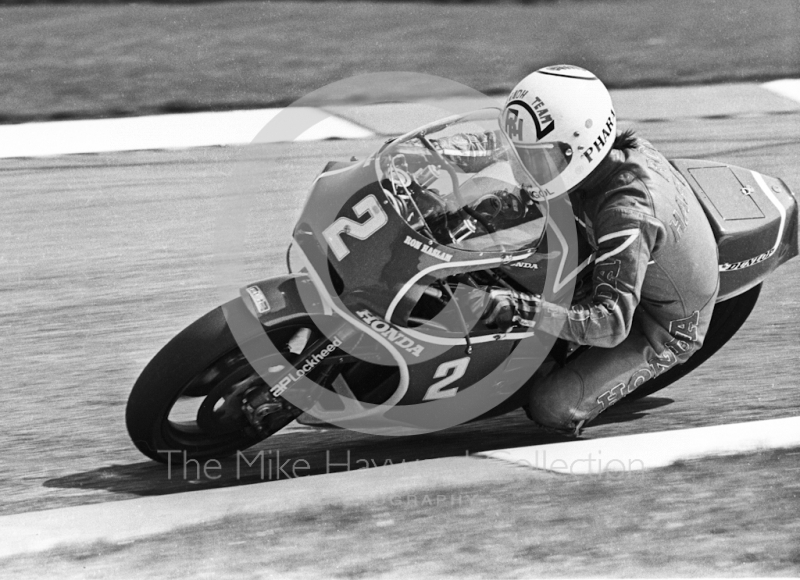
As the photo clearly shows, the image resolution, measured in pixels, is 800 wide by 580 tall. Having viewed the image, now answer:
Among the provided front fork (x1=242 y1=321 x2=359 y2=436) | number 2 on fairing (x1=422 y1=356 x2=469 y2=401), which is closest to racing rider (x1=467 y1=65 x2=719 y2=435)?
number 2 on fairing (x1=422 y1=356 x2=469 y2=401)

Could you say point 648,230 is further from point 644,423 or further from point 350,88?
point 350,88

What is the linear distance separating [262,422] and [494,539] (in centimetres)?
96

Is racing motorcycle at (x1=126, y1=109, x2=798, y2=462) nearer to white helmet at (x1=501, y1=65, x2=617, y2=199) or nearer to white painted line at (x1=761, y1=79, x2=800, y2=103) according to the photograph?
white helmet at (x1=501, y1=65, x2=617, y2=199)

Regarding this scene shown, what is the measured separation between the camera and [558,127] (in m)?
3.72

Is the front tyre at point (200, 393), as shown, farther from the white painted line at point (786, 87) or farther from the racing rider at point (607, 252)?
the white painted line at point (786, 87)

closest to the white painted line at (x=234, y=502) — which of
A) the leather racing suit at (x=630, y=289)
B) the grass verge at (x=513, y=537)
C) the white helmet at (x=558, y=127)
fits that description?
the grass verge at (x=513, y=537)

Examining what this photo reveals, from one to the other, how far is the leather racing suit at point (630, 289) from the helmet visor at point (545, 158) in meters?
0.17

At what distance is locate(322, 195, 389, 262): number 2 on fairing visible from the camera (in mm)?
3617

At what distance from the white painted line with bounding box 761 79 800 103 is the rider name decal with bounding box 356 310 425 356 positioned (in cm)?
695

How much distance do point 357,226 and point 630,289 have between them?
100 cm

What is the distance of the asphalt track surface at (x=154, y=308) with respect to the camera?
4.26m

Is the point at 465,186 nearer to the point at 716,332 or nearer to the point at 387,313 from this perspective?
the point at 387,313

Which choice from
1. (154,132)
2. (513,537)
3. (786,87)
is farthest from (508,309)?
(786,87)

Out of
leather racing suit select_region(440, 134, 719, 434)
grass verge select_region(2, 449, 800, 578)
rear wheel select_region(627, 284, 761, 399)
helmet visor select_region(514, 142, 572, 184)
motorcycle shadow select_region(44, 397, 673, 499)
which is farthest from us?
rear wheel select_region(627, 284, 761, 399)
